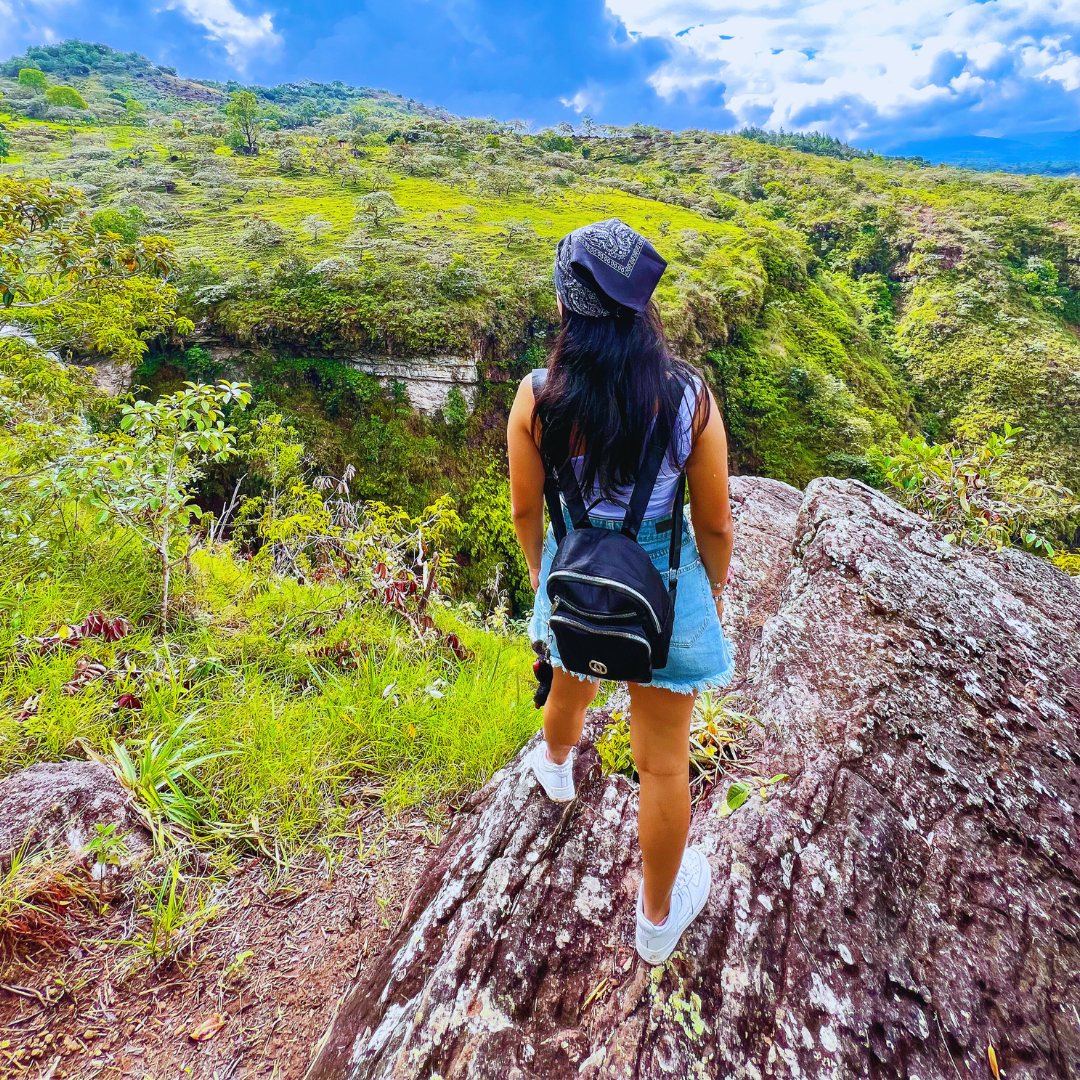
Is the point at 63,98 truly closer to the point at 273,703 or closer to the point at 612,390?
the point at 273,703

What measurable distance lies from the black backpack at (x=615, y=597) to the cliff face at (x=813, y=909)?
1076 millimetres

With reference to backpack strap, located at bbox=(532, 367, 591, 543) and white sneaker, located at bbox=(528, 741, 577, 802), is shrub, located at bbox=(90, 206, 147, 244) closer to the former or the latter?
backpack strap, located at bbox=(532, 367, 591, 543)

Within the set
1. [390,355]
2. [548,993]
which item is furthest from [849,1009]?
[390,355]

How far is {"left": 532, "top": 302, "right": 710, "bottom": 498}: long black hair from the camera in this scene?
4.63ft

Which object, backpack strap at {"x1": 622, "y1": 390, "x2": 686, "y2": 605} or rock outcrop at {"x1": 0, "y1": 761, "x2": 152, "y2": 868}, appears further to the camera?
rock outcrop at {"x1": 0, "y1": 761, "x2": 152, "y2": 868}

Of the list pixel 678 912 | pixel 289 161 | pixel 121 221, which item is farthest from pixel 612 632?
pixel 289 161

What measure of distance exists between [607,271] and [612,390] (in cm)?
A: 29

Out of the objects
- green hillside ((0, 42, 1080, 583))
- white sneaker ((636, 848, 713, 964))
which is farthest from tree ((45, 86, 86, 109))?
white sneaker ((636, 848, 713, 964))

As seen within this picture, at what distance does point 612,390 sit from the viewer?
141 cm

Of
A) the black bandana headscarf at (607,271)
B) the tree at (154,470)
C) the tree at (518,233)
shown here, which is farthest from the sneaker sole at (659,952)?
→ the tree at (518,233)

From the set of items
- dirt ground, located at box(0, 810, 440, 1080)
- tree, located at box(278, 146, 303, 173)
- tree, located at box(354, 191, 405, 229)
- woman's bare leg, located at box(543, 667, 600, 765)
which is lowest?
dirt ground, located at box(0, 810, 440, 1080)

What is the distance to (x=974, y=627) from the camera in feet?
10.3

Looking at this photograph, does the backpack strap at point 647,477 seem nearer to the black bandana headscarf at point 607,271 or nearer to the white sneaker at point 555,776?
the black bandana headscarf at point 607,271

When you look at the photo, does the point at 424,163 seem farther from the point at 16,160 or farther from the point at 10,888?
the point at 10,888
